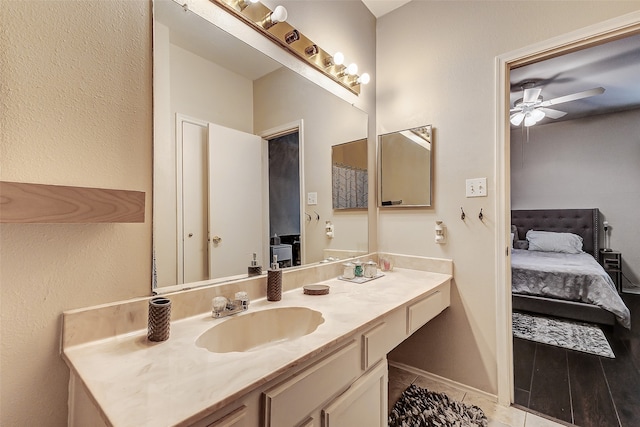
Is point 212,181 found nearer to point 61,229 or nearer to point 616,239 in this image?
point 61,229

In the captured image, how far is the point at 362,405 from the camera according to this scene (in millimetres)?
1038

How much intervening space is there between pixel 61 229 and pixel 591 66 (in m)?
4.15

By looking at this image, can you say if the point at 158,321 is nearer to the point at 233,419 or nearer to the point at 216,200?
the point at 233,419

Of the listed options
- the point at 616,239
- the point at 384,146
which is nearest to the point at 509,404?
the point at 384,146

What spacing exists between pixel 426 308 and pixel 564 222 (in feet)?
14.0

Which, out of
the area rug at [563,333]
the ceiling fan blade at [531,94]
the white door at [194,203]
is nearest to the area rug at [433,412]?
the white door at [194,203]

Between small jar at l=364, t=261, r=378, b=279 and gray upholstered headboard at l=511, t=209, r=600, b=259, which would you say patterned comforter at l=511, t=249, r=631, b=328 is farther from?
small jar at l=364, t=261, r=378, b=279

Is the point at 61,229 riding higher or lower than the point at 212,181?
lower

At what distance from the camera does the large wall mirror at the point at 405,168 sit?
6.24 feet

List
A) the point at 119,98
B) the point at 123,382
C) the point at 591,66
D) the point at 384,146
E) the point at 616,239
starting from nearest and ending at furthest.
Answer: the point at 123,382 → the point at 119,98 → the point at 384,146 → the point at 591,66 → the point at 616,239

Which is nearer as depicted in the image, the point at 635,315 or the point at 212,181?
the point at 212,181

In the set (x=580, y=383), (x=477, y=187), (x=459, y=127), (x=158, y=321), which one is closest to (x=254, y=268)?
(x=158, y=321)

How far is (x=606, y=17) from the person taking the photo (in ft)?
4.49

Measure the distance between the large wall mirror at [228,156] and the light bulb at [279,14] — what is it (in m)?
0.16
